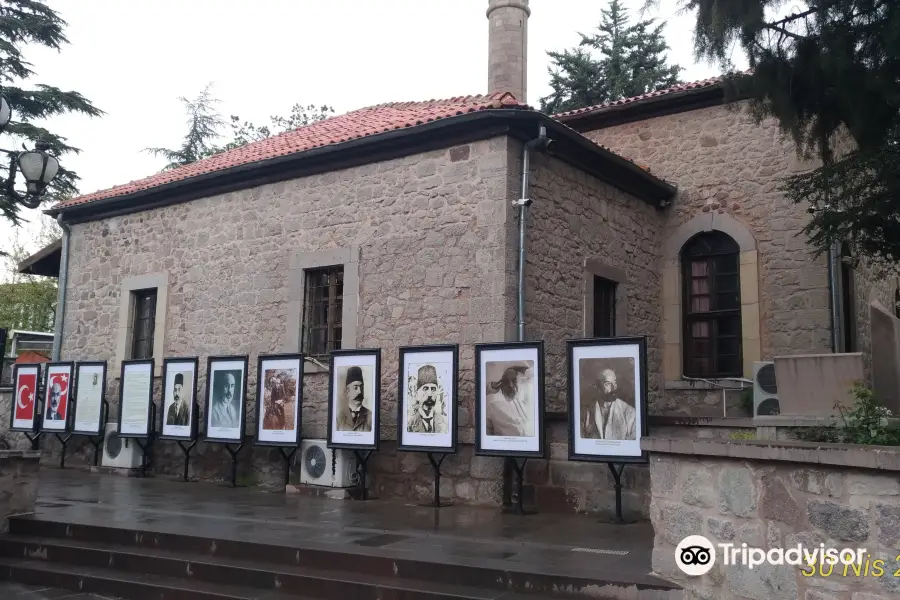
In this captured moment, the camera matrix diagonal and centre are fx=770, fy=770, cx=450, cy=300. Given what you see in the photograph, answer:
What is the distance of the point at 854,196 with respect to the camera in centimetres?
765

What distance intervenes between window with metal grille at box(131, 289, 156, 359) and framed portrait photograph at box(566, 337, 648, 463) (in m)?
8.40

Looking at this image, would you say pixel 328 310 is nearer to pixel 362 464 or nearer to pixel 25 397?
pixel 362 464

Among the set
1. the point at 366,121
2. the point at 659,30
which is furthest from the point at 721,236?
the point at 659,30

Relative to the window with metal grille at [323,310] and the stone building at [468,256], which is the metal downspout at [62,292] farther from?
the window with metal grille at [323,310]

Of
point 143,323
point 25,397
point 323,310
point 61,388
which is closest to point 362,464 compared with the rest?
point 323,310

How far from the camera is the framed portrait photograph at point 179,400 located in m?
11.1

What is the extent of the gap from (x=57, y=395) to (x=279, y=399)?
16.1 feet

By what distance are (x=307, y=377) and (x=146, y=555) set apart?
167 inches

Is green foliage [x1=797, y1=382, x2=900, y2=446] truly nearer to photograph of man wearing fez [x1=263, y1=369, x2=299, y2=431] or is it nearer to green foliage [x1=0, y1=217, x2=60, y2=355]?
photograph of man wearing fez [x1=263, y1=369, x2=299, y2=431]

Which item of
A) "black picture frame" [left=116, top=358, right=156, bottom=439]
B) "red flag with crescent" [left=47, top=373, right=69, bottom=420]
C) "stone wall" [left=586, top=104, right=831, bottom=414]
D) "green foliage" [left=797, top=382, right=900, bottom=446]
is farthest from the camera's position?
"red flag with crescent" [left=47, top=373, right=69, bottom=420]

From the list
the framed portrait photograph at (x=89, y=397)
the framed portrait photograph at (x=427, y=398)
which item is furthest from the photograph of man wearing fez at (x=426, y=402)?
the framed portrait photograph at (x=89, y=397)

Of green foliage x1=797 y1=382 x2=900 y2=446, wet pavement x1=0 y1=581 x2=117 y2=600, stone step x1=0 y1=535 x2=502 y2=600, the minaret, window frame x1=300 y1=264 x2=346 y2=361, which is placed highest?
the minaret

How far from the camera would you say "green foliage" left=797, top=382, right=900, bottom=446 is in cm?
491

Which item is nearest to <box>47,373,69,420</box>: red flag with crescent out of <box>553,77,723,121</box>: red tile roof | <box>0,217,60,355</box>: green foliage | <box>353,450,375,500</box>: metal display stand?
<box>353,450,375,500</box>: metal display stand
